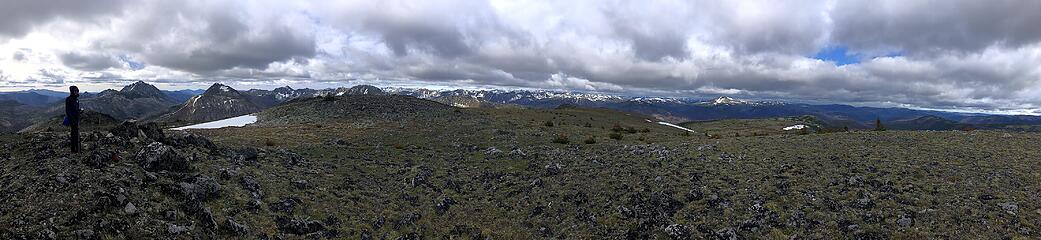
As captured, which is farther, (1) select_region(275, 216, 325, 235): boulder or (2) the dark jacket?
(2) the dark jacket

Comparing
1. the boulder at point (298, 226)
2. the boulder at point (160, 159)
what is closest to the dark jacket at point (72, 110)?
the boulder at point (160, 159)

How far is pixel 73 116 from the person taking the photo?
18594mm

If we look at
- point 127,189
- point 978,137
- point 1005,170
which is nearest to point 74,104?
point 127,189

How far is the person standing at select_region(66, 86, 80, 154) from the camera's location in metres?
18.0

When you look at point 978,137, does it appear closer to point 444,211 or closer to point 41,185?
point 444,211

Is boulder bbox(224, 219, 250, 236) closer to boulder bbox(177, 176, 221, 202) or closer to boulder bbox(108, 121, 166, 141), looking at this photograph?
boulder bbox(177, 176, 221, 202)

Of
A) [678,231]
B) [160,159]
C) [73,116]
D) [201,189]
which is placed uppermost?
[73,116]

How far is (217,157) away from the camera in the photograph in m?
22.4

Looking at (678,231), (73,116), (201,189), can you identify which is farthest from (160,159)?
(678,231)

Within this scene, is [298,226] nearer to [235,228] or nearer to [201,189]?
[235,228]

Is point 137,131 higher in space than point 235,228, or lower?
higher

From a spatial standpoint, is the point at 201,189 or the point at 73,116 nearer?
the point at 201,189

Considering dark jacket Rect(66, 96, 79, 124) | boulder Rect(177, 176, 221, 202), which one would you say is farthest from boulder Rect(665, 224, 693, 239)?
dark jacket Rect(66, 96, 79, 124)

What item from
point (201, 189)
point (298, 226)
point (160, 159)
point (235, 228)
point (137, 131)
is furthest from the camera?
point (137, 131)
